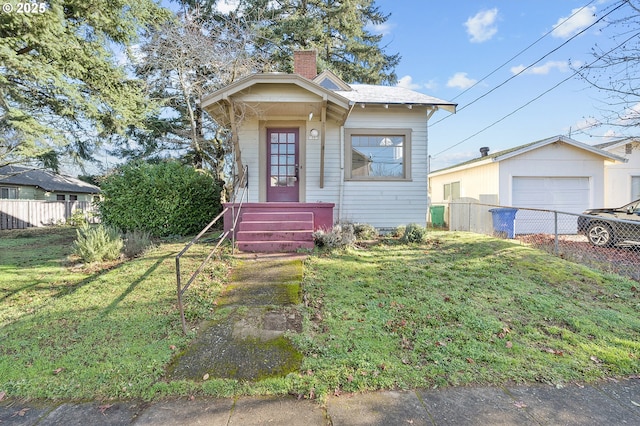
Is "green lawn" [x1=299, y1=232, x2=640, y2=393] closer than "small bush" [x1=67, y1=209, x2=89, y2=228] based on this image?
Yes

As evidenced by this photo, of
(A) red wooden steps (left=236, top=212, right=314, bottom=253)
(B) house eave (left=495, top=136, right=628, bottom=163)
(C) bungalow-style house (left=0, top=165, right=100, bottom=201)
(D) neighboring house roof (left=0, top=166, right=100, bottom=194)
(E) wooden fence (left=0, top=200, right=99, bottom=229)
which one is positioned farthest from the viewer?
(D) neighboring house roof (left=0, top=166, right=100, bottom=194)

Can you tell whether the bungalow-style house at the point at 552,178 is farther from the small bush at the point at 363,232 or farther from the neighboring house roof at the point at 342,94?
the small bush at the point at 363,232

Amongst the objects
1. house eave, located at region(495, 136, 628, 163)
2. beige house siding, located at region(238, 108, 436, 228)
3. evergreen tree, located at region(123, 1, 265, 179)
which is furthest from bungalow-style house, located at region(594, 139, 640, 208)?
evergreen tree, located at region(123, 1, 265, 179)

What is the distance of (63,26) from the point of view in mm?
8945

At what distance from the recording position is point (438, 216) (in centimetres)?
1439

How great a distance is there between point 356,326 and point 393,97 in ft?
24.7

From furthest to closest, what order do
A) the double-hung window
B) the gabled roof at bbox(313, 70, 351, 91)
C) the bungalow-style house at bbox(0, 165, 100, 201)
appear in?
the bungalow-style house at bbox(0, 165, 100, 201)
the gabled roof at bbox(313, 70, 351, 91)
the double-hung window

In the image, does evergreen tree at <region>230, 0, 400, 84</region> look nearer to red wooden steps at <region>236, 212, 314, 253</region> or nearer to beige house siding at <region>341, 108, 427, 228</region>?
beige house siding at <region>341, 108, 427, 228</region>

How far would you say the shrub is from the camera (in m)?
8.23

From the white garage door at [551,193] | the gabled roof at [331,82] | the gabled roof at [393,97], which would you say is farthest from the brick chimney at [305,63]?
the white garage door at [551,193]

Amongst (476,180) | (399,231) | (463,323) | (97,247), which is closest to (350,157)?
(399,231)

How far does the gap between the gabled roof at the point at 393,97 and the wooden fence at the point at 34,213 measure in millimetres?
13153

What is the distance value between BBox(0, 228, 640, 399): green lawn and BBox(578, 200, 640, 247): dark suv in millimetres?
4078

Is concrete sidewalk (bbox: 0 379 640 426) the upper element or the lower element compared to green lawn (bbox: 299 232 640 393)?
lower
